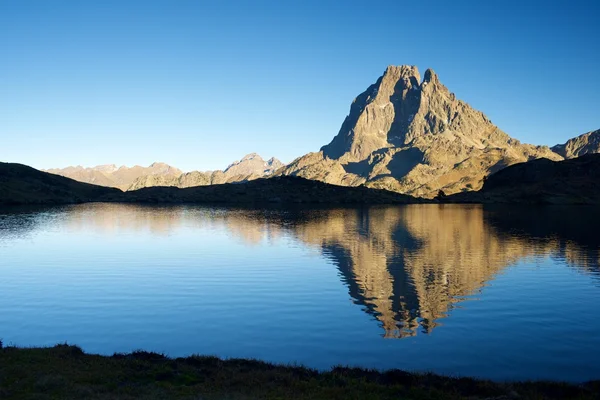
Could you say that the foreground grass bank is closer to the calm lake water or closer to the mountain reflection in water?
the calm lake water

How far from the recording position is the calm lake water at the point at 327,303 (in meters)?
31.6

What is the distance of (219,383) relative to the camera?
23.5m

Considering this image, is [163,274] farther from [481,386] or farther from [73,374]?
[481,386]

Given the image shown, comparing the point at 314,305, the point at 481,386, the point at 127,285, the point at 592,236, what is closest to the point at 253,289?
the point at 314,305

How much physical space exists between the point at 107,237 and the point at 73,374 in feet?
316

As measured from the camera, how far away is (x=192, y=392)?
22.0m

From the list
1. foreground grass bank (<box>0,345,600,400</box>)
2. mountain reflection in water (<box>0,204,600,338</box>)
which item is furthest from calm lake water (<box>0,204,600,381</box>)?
foreground grass bank (<box>0,345,600,400</box>)

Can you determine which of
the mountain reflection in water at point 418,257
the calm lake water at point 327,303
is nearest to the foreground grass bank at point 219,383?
the calm lake water at point 327,303

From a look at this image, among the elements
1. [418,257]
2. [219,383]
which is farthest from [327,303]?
[418,257]

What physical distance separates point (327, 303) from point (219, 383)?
2370 cm

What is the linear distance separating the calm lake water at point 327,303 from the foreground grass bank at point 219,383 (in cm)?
388

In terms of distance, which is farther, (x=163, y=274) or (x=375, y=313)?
(x=163, y=274)

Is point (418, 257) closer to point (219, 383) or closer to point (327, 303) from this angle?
point (327, 303)

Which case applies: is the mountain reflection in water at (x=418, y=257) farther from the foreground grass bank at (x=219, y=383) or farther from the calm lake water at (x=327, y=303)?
the foreground grass bank at (x=219, y=383)
